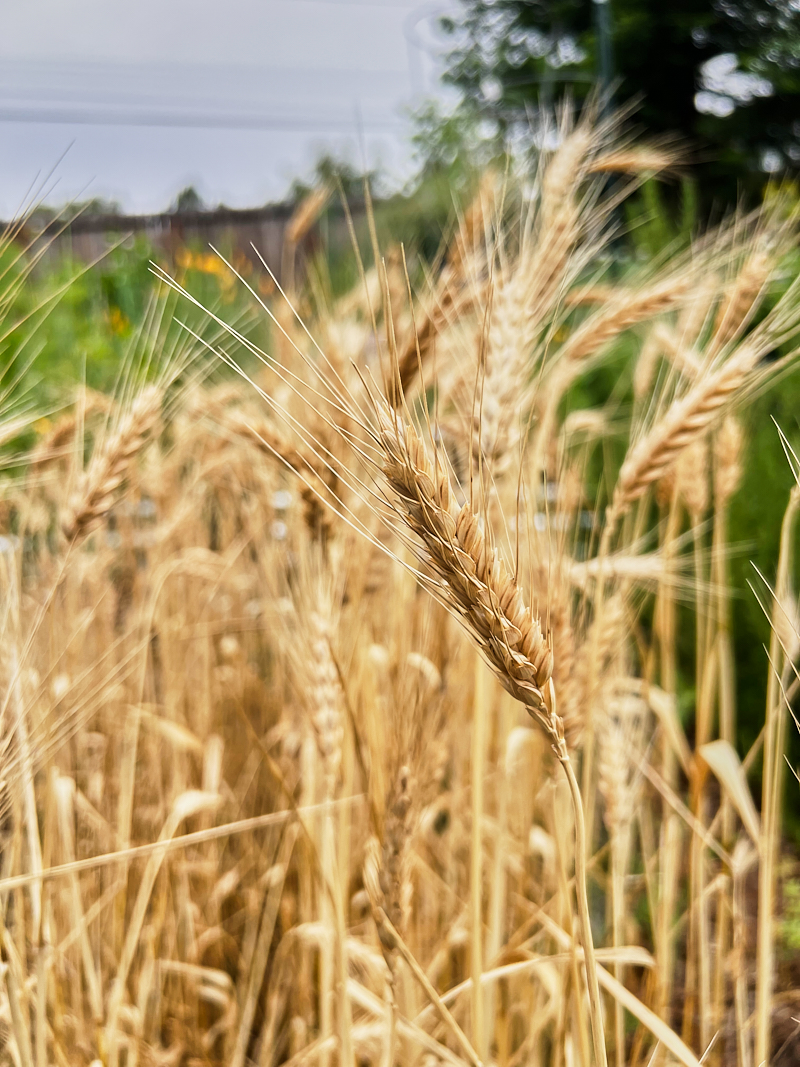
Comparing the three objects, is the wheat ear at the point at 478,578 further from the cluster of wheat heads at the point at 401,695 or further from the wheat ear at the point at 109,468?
the wheat ear at the point at 109,468

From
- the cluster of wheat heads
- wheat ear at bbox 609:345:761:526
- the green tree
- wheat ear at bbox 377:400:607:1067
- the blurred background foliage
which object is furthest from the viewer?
the green tree

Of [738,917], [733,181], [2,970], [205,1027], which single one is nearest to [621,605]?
[738,917]

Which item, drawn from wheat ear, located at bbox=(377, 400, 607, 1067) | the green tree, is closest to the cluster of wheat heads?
wheat ear, located at bbox=(377, 400, 607, 1067)

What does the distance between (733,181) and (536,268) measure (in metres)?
9.54

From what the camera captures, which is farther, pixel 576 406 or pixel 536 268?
pixel 576 406

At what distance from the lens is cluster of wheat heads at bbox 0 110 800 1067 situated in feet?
1.82

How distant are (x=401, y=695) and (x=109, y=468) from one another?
1.03ft

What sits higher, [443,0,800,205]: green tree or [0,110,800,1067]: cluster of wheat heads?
A: [443,0,800,205]: green tree

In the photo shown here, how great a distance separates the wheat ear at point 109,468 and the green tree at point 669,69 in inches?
264

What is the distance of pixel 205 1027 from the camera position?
1140 millimetres

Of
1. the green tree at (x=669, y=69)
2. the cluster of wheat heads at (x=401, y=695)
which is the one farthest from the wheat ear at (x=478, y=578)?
the green tree at (x=669, y=69)

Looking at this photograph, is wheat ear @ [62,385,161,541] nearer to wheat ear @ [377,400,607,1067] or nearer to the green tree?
wheat ear @ [377,400,607,1067]

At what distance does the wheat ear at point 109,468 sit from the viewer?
0.70m

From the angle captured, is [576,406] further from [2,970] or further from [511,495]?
[2,970]
